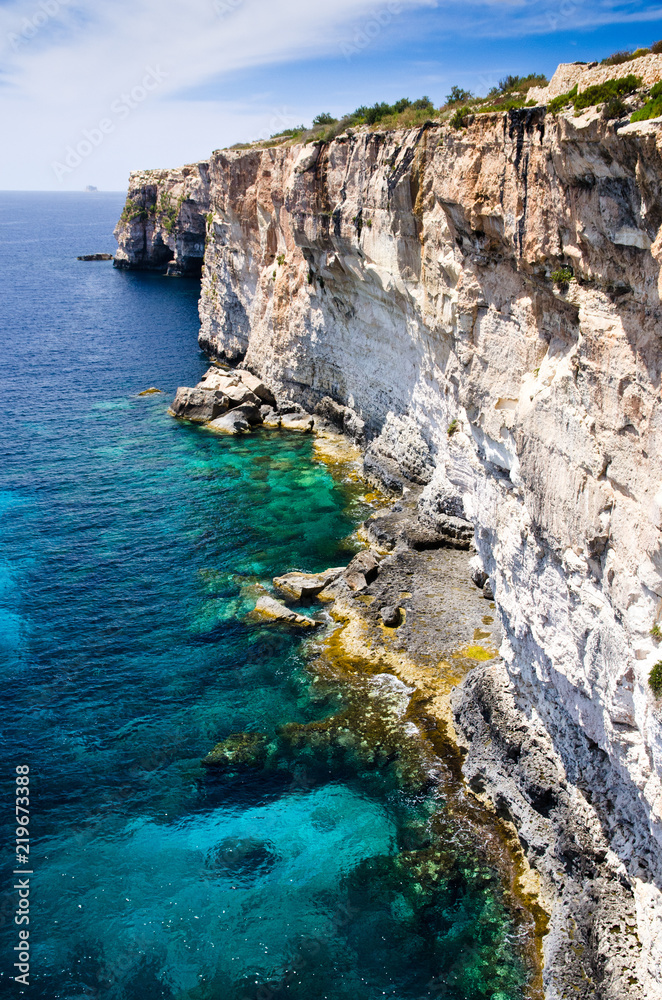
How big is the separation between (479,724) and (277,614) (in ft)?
37.8

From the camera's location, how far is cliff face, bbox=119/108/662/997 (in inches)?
672

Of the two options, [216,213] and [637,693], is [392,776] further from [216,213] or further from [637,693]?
[216,213]

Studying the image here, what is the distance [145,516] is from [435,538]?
1789 centimetres

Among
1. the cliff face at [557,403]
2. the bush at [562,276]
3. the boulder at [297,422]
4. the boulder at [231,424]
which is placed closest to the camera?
the cliff face at [557,403]

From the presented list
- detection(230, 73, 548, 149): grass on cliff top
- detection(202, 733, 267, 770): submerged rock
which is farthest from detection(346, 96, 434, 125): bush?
detection(202, 733, 267, 770): submerged rock

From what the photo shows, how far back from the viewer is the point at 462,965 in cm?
1955

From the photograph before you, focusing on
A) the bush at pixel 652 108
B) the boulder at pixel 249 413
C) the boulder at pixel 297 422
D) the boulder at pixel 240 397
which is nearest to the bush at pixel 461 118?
the bush at pixel 652 108

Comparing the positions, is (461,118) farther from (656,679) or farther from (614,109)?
(656,679)

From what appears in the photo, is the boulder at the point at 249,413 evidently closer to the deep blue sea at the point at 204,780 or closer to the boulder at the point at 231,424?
the boulder at the point at 231,424

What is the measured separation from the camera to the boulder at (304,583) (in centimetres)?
3531

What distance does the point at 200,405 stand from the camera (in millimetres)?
60406

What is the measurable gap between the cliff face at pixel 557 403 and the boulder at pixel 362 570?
478 centimetres

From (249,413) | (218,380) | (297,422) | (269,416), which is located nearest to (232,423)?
(249,413)

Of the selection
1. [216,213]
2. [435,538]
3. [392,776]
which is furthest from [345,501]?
[216,213]
